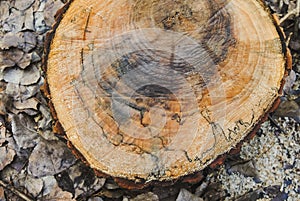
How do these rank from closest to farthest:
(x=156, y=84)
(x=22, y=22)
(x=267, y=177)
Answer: (x=156, y=84) → (x=267, y=177) → (x=22, y=22)

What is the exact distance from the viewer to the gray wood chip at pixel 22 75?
7.17ft

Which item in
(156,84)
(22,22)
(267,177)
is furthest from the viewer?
(22,22)

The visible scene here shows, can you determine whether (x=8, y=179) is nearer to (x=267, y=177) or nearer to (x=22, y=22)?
(x=22, y=22)

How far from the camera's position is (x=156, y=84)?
1.63m

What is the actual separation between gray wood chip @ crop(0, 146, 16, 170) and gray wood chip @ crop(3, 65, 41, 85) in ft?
1.07

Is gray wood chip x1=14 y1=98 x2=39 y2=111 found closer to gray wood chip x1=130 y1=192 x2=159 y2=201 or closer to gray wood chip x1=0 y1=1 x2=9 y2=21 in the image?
gray wood chip x1=0 y1=1 x2=9 y2=21

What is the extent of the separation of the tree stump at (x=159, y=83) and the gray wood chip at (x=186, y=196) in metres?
0.32

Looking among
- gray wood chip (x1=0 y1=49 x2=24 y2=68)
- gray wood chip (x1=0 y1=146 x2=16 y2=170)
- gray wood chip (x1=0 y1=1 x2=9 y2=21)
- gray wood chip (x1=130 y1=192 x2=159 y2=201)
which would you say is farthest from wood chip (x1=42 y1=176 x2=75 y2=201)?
gray wood chip (x1=0 y1=1 x2=9 y2=21)

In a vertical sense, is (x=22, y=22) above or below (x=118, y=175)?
above

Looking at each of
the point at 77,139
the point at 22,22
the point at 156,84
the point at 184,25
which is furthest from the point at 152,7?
the point at 22,22

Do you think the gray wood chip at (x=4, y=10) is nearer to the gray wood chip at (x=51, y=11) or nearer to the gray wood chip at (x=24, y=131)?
the gray wood chip at (x=51, y=11)

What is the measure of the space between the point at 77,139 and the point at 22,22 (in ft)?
2.98

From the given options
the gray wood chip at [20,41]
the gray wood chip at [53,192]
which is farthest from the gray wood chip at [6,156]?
the gray wood chip at [20,41]

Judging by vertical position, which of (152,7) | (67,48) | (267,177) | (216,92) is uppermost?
(152,7)
